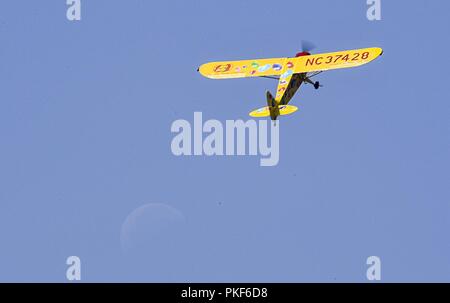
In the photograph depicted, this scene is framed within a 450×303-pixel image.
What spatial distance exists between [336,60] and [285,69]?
2.75 meters

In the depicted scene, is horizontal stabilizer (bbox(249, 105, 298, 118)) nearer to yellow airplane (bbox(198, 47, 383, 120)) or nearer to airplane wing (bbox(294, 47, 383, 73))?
yellow airplane (bbox(198, 47, 383, 120))

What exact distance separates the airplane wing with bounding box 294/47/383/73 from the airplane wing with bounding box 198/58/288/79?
0.97 meters

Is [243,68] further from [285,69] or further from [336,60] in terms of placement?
[336,60]

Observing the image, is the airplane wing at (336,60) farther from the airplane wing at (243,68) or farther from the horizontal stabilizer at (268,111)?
the horizontal stabilizer at (268,111)

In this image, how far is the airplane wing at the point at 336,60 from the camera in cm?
4441

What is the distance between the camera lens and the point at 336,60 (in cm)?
4531

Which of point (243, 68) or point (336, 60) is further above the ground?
point (243, 68)

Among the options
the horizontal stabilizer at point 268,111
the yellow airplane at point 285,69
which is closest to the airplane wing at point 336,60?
the yellow airplane at point 285,69

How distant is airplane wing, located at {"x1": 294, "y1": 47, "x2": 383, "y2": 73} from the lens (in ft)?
146

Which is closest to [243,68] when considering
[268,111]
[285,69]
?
[285,69]
